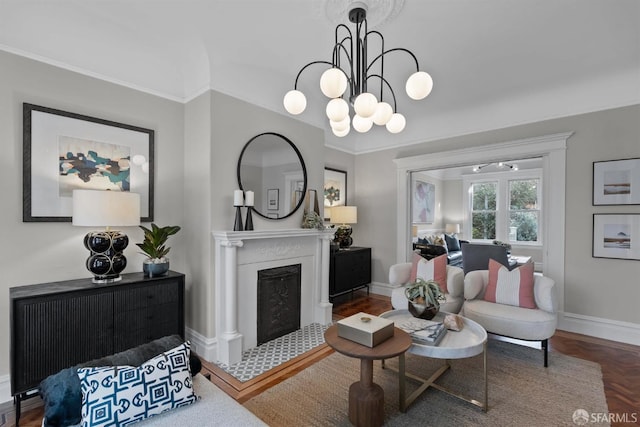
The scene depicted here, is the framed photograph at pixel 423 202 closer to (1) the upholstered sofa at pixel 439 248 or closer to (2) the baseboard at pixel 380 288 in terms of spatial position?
(1) the upholstered sofa at pixel 439 248

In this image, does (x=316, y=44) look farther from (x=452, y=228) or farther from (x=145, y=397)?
(x=452, y=228)

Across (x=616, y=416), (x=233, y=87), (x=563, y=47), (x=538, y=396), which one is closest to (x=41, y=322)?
(x=233, y=87)

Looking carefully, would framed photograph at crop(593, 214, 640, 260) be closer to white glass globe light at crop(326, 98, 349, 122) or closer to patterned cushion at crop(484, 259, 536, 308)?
patterned cushion at crop(484, 259, 536, 308)

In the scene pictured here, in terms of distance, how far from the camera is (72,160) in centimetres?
238

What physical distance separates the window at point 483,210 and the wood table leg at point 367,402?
7252 mm

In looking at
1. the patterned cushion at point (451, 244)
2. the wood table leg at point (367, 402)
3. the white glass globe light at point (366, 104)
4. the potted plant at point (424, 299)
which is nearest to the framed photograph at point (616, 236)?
the potted plant at point (424, 299)

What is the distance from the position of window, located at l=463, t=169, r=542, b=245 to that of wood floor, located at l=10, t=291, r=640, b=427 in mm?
4676

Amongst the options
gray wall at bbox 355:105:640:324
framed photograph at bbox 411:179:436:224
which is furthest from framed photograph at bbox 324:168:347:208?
framed photograph at bbox 411:179:436:224

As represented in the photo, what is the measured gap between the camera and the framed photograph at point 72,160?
221 cm

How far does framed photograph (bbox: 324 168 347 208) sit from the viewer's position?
15.5 ft

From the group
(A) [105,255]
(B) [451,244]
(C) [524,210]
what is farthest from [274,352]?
(C) [524,210]

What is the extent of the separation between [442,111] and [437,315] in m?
2.84

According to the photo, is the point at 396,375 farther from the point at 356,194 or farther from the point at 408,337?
the point at 356,194

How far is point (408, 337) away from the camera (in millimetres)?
1941
